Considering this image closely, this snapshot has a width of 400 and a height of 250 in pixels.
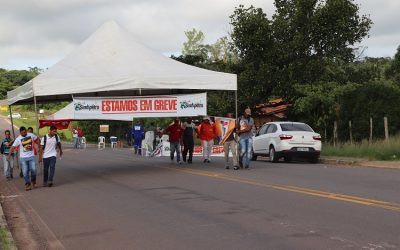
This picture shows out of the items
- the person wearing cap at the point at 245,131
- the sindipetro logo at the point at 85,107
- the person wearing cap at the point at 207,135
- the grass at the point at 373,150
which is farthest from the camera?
the person wearing cap at the point at 207,135

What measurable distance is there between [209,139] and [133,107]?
18.5 ft

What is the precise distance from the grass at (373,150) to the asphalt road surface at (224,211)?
4.46 metres

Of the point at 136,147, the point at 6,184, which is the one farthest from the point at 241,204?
the point at 136,147

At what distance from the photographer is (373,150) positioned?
20.2 meters

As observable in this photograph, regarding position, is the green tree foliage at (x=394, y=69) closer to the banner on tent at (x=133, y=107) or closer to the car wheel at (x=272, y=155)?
the car wheel at (x=272, y=155)

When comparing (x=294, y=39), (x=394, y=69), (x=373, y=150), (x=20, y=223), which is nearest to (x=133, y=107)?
(x=20, y=223)

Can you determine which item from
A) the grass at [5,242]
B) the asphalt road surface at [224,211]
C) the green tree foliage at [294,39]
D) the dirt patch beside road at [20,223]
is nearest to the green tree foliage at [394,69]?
the green tree foliage at [294,39]

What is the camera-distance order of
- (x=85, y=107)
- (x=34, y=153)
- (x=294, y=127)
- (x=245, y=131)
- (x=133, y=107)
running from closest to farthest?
(x=34, y=153) < (x=85, y=107) < (x=133, y=107) < (x=245, y=131) < (x=294, y=127)

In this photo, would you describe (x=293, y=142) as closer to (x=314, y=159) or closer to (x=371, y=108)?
(x=314, y=159)

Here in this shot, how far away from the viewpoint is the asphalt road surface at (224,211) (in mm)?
7184

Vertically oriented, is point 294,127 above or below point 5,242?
above

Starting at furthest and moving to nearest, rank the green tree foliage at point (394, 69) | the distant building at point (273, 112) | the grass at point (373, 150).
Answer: the green tree foliage at point (394, 69), the distant building at point (273, 112), the grass at point (373, 150)

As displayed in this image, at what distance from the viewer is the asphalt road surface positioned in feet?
23.6

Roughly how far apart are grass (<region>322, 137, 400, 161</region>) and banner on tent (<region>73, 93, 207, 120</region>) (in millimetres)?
7019
